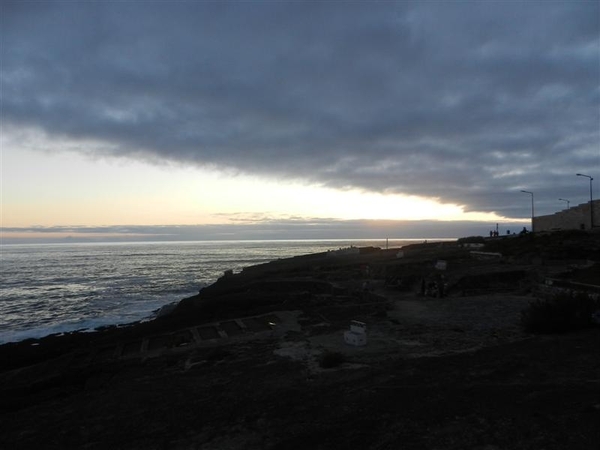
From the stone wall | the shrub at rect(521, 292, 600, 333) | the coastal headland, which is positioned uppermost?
the stone wall

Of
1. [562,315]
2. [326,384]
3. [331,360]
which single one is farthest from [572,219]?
[326,384]

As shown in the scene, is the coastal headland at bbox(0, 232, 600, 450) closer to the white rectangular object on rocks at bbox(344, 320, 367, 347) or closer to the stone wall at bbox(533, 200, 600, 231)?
the white rectangular object on rocks at bbox(344, 320, 367, 347)

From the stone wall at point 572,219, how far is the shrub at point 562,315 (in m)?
49.8

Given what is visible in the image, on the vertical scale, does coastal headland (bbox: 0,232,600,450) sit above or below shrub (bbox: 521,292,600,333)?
below

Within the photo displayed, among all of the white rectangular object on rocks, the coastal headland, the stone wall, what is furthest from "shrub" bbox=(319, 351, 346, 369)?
the stone wall

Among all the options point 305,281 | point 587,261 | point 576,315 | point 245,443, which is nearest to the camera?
point 245,443

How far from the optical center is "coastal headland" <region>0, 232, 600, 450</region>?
7547 mm

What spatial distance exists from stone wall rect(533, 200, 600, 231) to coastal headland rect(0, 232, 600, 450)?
40.9m

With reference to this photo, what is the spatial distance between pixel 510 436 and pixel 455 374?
3.49 m

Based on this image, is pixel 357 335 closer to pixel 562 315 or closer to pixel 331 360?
pixel 331 360


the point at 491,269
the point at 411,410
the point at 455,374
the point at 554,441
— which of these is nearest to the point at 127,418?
the point at 411,410

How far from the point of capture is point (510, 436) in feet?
Answer: 22.7

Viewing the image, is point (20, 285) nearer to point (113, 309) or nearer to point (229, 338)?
point (113, 309)

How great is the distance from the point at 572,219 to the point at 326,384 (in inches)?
2531
